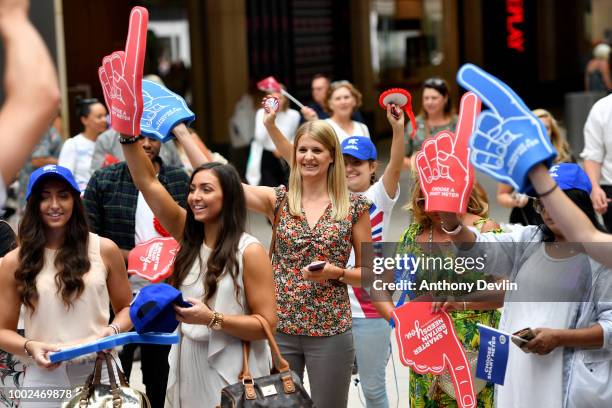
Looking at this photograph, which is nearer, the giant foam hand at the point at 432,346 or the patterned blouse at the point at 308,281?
the giant foam hand at the point at 432,346

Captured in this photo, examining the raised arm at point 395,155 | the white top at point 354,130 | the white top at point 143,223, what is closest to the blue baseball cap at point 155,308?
the raised arm at point 395,155

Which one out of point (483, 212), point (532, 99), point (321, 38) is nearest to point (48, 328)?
point (483, 212)

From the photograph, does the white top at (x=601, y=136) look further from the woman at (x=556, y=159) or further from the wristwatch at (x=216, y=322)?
the wristwatch at (x=216, y=322)

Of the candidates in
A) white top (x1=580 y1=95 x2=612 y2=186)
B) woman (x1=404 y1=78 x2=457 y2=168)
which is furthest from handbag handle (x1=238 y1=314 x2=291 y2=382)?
woman (x1=404 y1=78 x2=457 y2=168)

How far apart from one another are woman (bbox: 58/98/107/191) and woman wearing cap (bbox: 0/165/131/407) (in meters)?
3.90

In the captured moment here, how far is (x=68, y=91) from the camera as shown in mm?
16078

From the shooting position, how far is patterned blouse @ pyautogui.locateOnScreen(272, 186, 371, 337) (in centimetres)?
523

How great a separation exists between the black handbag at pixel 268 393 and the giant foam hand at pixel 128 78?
114 centimetres

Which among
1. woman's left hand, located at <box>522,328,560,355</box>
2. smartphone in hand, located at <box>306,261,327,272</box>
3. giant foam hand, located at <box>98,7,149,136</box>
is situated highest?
giant foam hand, located at <box>98,7,149,136</box>

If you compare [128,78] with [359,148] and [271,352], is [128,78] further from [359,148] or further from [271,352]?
[359,148]

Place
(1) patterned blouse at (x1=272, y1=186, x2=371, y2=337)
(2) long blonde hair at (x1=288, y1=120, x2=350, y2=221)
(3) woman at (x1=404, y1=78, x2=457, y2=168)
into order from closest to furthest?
(1) patterned blouse at (x1=272, y1=186, x2=371, y2=337) < (2) long blonde hair at (x1=288, y1=120, x2=350, y2=221) < (3) woman at (x1=404, y1=78, x2=457, y2=168)

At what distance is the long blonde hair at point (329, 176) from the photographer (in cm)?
534

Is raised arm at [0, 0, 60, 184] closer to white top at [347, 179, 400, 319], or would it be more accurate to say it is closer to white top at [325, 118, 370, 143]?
white top at [347, 179, 400, 319]

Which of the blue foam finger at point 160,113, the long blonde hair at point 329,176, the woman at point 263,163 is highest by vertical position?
the blue foam finger at point 160,113
